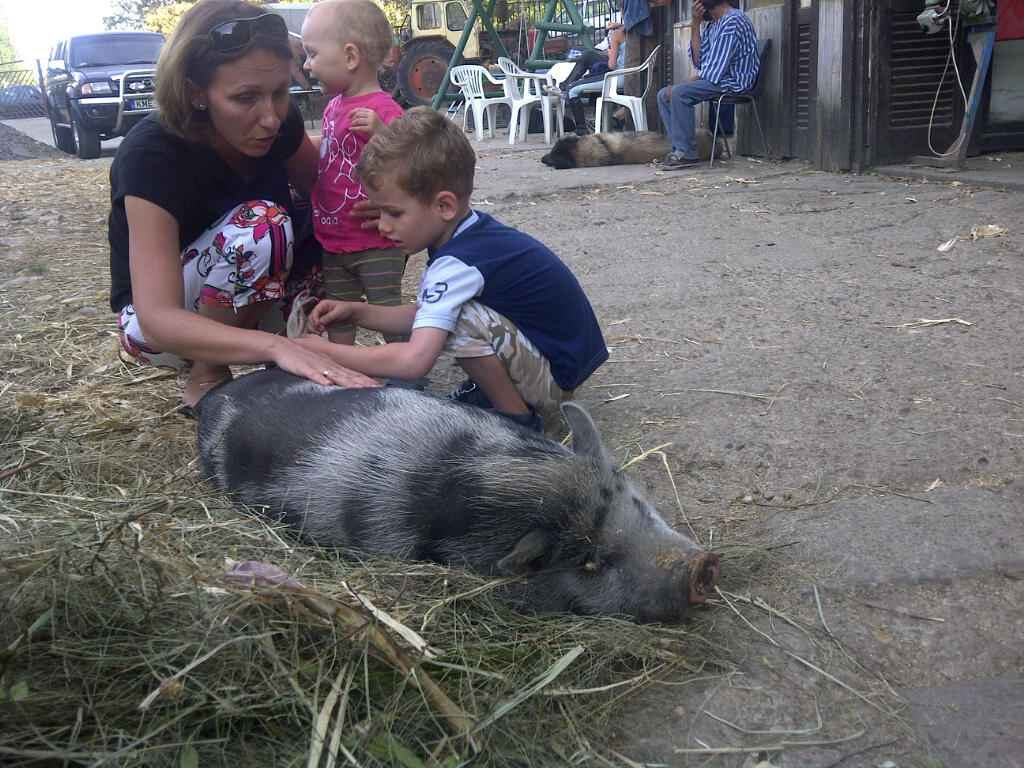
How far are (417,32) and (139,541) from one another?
682 inches

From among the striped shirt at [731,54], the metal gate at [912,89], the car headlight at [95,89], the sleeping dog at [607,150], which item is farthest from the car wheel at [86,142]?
the metal gate at [912,89]

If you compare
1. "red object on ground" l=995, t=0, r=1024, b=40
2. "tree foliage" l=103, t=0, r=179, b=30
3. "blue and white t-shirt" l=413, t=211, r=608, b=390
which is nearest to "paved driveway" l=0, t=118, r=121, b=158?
"red object on ground" l=995, t=0, r=1024, b=40

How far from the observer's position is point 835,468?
9.16 ft

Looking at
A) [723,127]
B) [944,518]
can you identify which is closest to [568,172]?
[723,127]

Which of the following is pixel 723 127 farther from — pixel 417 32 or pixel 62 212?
pixel 417 32

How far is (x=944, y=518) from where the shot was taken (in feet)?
8.07

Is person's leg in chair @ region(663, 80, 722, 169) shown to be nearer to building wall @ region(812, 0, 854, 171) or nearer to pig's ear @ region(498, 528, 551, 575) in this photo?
building wall @ region(812, 0, 854, 171)

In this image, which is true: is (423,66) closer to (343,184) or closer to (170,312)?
(343,184)

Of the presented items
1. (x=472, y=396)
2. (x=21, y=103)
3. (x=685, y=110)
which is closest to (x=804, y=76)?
(x=685, y=110)

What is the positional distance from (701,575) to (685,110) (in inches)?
303

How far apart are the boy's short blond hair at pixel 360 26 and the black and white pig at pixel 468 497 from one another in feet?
4.80

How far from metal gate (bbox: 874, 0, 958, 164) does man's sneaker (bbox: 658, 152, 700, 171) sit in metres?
1.92

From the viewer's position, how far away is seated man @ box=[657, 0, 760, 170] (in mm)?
8680

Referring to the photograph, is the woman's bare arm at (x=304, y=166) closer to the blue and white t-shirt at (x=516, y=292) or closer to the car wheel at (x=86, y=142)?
the blue and white t-shirt at (x=516, y=292)
